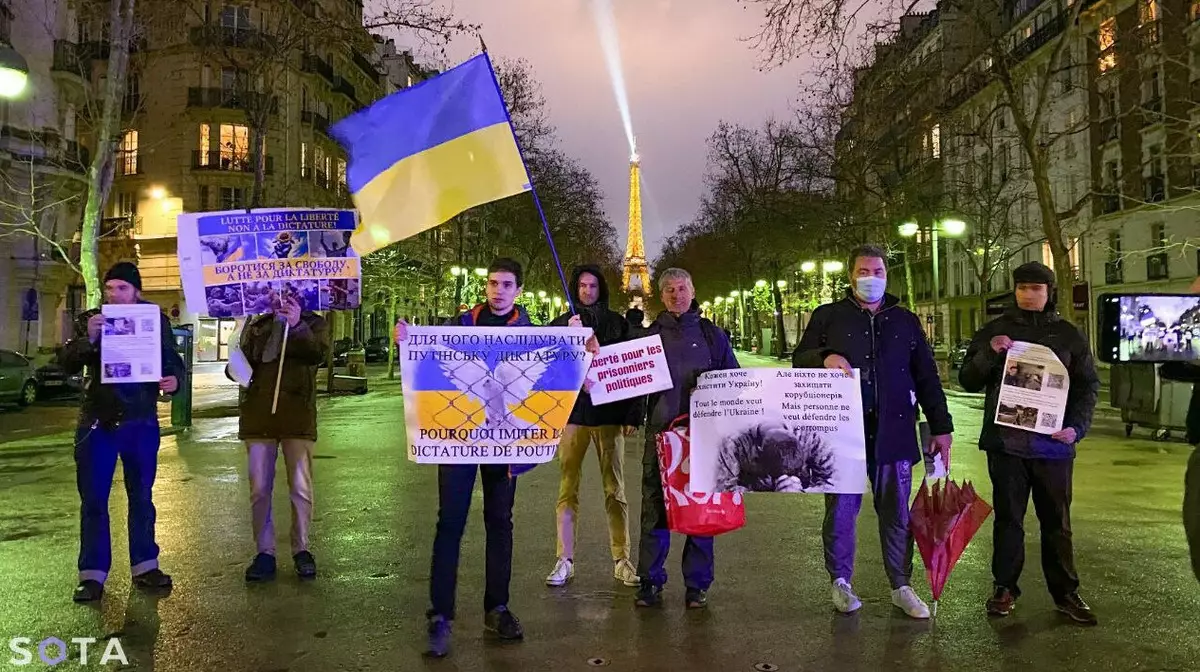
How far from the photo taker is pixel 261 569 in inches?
233

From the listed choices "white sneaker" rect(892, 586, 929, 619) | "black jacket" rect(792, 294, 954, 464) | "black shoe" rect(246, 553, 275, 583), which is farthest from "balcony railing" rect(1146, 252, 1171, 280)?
"black shoe" rect(246, 553, 275, 583)

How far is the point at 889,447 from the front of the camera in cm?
Answer: 520

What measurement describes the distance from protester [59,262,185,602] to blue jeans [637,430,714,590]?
3.24 m

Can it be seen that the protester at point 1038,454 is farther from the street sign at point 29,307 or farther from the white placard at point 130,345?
the street sign at point 29,307

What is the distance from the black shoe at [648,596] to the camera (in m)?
5.36

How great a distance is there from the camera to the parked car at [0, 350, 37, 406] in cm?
2148

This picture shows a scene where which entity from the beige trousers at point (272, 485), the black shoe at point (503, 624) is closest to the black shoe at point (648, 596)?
the black shoe at point (503, 624)

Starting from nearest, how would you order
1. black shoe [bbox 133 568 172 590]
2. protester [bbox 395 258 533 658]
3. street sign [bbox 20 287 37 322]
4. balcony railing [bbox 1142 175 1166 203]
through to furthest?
protester [bbox 395 258 533 658], black shoe [bbox 133 568 172 590], street sign [bbox 20 287 37 322], balcony railing [bbox 1142 175 1166 203]

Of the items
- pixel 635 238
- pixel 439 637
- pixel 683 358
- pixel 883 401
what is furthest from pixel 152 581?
pixel 635 238

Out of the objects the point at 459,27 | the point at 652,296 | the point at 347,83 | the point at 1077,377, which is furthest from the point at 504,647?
the point at 652,296

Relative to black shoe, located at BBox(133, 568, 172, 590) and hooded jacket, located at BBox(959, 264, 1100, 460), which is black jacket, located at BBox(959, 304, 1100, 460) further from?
black shoe, located at BBox(133, 568, 172, 590)

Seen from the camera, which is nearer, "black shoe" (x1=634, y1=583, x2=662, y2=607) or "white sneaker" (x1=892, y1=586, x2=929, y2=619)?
"white sneaker" (x1=892, y1=586, x2=929, y2=619)

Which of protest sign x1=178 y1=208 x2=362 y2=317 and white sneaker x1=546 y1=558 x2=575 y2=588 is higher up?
protest sign x1=178 y1=208 x2=362 y2=317

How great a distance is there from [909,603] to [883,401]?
1238 mm
